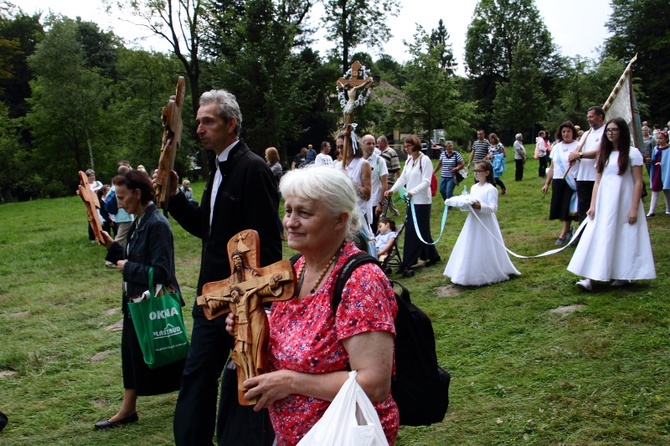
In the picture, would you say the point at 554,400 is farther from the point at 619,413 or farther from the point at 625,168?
the point at 625,168

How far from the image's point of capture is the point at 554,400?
4195mm

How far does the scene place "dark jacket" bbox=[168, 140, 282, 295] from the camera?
339cm

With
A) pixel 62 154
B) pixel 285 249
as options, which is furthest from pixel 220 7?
pixel 285 249

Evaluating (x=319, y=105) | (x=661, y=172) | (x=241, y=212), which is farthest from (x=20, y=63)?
(x=241, y=212)

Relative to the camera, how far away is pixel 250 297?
82.9 inches

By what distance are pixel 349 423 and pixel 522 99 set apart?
52.3 meters

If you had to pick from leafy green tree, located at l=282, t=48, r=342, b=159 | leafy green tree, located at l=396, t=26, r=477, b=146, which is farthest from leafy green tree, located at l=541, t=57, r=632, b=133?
leafy green tree, located at l=282, t=48, r=342, b=159

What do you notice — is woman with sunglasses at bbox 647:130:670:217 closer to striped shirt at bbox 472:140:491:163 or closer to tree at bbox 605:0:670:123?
striped shirt at bbox 472:140:491:163

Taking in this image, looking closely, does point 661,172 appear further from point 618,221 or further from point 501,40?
point 501,40

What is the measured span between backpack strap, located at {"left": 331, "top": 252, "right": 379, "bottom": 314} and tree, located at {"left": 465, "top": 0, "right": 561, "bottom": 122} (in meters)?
64.3

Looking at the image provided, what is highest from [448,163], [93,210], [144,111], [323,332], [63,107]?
[63,107]

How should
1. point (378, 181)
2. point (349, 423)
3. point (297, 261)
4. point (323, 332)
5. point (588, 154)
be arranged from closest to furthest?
point (349, 423) → point (323, 332) → point (297, 261) → point (588, 154) → point (378, 181)

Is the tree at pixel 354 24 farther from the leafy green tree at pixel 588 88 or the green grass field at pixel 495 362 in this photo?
the green grass field at pixel 495 362

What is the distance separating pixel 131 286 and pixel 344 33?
38518 mm
